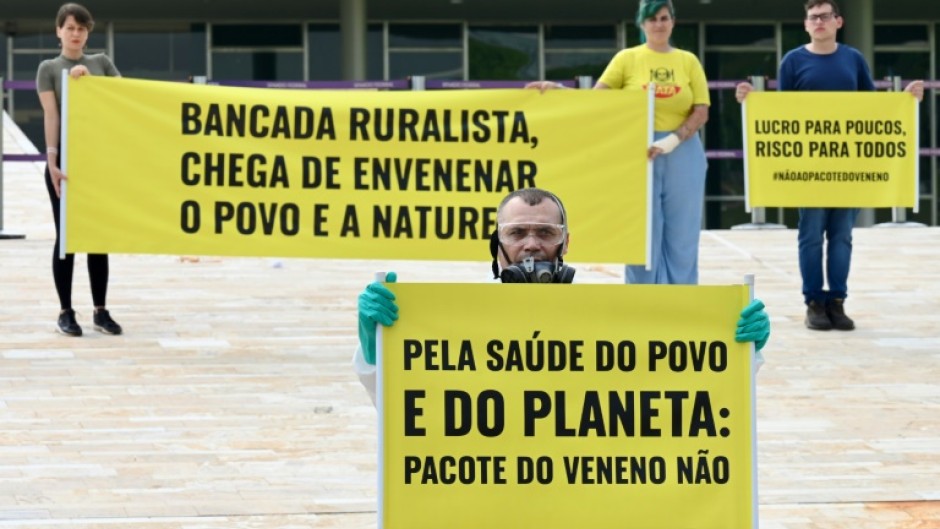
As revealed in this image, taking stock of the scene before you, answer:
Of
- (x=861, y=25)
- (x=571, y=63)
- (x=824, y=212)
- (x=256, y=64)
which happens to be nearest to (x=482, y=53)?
(x=571, y=63)

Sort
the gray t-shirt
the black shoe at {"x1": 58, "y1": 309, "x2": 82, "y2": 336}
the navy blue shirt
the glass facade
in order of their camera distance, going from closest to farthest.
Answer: the gray t-shirt < the black shoe at {"x1": 58, "y1": 309, "x2": 82, "y2": 336} < the navy blue shirt < the glass facade

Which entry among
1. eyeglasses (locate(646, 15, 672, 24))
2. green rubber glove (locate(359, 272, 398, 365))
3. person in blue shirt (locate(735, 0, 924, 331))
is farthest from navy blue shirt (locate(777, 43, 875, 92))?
green rubber glove (locate(359, 272, 398, 365))

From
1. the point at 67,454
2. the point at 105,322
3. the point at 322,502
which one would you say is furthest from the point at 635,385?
the point at 105,322

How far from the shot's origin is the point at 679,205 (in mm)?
10117

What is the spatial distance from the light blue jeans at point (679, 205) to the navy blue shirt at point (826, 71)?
136 centimetres

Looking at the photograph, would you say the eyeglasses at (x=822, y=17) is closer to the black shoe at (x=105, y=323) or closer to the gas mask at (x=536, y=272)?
the black shoe at (x=105, y=323)

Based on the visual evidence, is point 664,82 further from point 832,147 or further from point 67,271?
point 67,271

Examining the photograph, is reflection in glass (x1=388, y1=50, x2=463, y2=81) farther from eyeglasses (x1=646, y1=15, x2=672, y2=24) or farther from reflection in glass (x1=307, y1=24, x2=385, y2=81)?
eyeglasses (x1=646, y1=15, x2=672, y2=24)

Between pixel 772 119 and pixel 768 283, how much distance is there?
1.22 m

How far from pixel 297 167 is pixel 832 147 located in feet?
12.8

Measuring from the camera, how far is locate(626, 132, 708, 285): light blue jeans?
10.1 m

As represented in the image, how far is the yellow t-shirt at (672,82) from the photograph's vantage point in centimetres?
1002

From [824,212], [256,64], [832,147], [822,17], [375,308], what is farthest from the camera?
→ [256,64]

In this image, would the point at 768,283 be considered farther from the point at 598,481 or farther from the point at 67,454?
the point at 598,481
